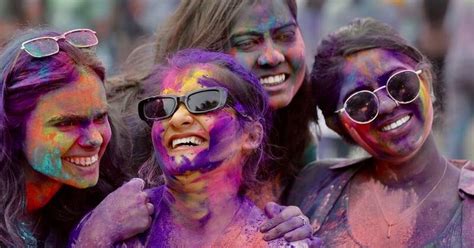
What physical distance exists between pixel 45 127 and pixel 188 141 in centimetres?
55

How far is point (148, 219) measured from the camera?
370 centimetres

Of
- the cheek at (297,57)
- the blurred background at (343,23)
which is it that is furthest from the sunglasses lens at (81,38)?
the blurred background at (343,23)

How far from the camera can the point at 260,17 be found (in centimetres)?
443

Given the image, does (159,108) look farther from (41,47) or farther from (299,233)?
(299,233)

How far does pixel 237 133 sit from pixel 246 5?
36.0 inches

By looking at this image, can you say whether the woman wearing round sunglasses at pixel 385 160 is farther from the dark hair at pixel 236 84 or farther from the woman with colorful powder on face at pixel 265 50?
the dark hair at pixel 236 84

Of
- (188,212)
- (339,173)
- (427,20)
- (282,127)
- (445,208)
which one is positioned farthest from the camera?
(427,20)

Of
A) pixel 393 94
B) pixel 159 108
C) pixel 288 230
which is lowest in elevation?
pixel 288 230

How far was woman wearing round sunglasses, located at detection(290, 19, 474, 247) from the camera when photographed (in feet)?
13.2

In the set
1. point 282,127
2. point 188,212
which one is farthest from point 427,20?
point 188,212

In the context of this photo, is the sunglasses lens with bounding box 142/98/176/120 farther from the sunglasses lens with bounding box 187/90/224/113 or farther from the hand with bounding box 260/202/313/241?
the hand with bounding box 260/202/313/241

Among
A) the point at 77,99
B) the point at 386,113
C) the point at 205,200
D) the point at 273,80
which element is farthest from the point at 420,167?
the point at 77,99

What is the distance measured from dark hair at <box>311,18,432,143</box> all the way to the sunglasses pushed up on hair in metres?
0.72

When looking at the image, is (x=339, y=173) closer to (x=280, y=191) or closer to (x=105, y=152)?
(x=280, y=191)
